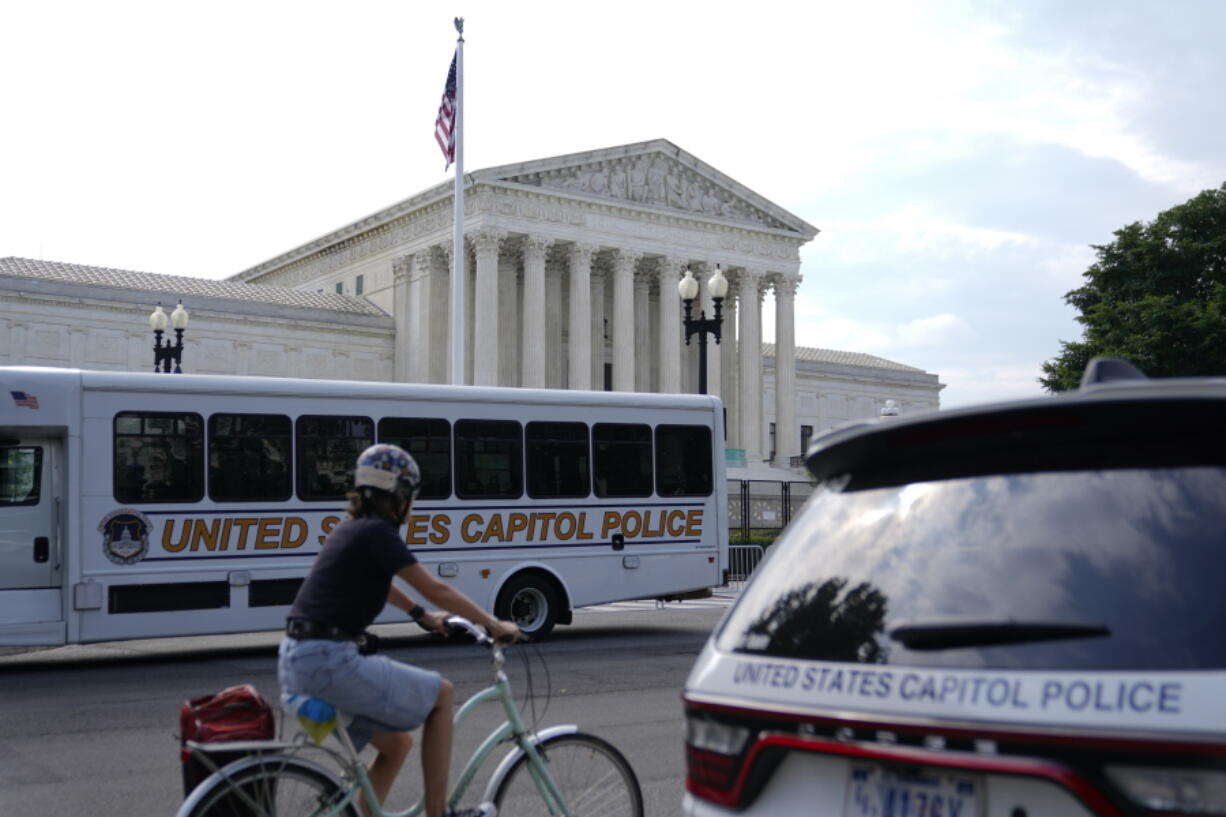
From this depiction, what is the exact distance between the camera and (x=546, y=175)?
65000 mm

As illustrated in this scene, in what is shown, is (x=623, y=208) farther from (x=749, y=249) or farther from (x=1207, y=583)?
(x=1207, y=583)

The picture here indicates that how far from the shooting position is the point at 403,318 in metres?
68.6

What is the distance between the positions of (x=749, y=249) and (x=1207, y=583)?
232ft

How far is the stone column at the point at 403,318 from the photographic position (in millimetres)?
67875

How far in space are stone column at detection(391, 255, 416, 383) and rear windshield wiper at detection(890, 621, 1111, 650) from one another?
65.5 m

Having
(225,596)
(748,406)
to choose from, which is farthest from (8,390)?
(748,406)

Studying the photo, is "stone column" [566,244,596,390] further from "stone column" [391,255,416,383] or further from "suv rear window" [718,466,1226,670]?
"suv rear window" [718,466,1226,670]

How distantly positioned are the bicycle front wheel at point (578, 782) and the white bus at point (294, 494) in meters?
11.0

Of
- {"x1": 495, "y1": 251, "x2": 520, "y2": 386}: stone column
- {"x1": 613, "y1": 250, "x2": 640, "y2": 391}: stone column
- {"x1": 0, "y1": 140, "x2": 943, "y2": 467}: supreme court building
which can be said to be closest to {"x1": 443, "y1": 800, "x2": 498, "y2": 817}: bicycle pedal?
{"x1": 0, "y1": 140, "x2": 943, "y2": 467}: supreme court building

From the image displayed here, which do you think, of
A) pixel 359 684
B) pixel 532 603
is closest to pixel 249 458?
pixel 532 603

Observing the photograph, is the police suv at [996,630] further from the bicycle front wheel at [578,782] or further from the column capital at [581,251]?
the column capital at [581,251]

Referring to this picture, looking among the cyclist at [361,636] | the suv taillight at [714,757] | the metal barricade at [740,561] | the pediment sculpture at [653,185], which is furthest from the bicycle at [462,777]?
the pediment sculpture at [653,185]

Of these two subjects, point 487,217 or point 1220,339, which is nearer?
point 1220,339

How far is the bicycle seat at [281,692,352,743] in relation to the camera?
4.66m
